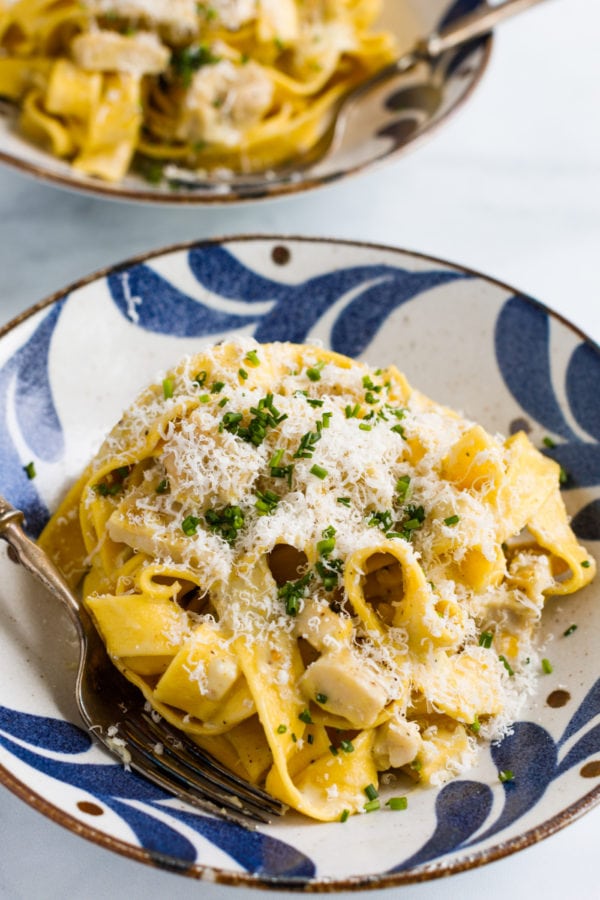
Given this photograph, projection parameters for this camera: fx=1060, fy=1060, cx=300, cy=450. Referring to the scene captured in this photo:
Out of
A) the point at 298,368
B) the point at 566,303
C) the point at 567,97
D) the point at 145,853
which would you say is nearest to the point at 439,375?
the point at 298,368

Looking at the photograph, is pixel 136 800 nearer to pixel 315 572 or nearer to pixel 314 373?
pixel 315 572

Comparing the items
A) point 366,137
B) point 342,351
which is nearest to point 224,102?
point 366,137

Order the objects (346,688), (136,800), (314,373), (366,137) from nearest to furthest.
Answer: (136,800)
(346,688)
(314,373)
(366,137)

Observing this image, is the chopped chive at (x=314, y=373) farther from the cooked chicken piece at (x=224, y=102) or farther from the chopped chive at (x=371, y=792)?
the cooked chicken piece at (x=224, y=102)

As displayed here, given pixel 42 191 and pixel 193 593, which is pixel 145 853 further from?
Result: pixel 42 191

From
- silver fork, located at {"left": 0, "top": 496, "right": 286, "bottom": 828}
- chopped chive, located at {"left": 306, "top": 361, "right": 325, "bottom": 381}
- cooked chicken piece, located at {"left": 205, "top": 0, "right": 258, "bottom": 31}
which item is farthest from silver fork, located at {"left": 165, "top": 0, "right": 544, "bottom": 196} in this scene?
silver fork, located at {"left": 0, "top": 496, "right": 286, "bottom": 828}

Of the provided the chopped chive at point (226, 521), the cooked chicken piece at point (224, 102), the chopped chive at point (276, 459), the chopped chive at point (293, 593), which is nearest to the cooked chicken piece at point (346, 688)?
the chopped chive at point (293, 593)
